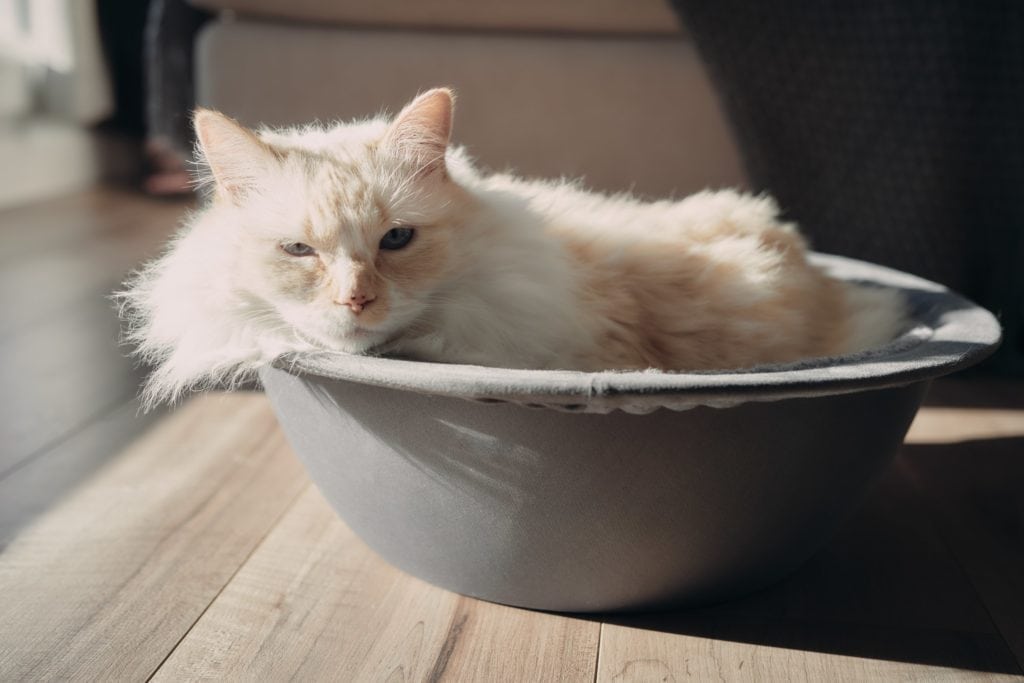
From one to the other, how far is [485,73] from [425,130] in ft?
3.66

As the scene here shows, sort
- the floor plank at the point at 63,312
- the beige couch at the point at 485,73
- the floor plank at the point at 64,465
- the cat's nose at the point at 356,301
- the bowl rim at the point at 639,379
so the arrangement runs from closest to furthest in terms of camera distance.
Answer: the bowl rim at the point at 639,379
the cat's nose at the point at 356,301
the floor plank at the point at 64,465
the floor plank at the point at 63,312
the beige couch at the point at 485,73

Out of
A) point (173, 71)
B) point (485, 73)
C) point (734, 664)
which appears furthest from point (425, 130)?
point (173, 71)

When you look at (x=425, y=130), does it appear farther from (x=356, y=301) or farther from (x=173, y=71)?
(x=173, y=71)

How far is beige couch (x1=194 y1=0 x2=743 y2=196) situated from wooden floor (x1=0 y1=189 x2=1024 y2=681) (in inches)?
30.2

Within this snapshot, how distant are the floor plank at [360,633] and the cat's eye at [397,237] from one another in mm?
419

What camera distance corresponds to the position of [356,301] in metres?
1.01

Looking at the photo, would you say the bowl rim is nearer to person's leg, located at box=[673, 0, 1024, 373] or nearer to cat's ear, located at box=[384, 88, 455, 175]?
cat's ear, located at box=[384, 88, 455, 175]

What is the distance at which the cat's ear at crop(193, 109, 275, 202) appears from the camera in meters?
1.05

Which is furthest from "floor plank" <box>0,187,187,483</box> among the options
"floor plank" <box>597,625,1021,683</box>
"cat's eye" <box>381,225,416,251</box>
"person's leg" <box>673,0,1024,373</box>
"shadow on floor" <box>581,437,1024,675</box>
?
"person's leg" <box>673,0,1024,373</box>

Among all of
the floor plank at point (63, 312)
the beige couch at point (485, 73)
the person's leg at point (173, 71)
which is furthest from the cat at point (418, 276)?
the person's leg at point (173, 71)

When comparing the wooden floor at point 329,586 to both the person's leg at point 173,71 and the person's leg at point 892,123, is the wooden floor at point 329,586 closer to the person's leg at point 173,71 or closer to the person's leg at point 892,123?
the person's leg at point 892,123

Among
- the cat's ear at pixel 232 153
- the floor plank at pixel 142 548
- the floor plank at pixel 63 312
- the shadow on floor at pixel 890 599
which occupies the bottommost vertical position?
the floor plank at pixel 63 312

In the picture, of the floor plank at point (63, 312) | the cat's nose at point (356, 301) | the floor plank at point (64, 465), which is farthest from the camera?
the floor plank at point (63, 312)

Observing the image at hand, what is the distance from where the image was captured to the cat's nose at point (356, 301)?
1012mm
